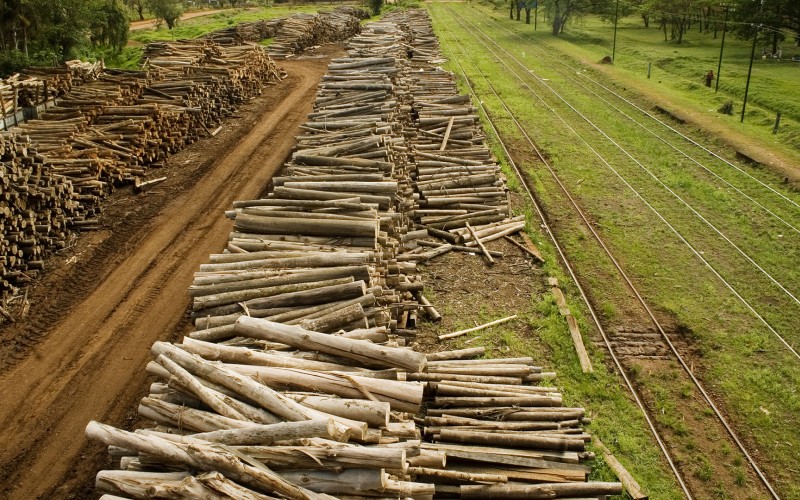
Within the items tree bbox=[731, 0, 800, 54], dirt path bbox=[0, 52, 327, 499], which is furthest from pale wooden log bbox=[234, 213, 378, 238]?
tree bbox=[731, 0, 800, 54]

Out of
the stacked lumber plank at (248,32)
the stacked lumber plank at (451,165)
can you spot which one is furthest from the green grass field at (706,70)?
the stacked lumber plank at (248,32)

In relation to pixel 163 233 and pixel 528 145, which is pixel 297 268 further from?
pixel 528 145

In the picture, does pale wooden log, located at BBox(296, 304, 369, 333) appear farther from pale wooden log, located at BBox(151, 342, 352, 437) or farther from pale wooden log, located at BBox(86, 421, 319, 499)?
pale wooden log, located at BBox(86, 421, 319, 499)

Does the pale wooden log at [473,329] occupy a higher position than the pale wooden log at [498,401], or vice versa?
the pale wooden log at [498,401]

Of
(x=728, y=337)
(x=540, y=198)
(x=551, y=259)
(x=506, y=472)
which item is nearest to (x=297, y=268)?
(x=506, y=472)

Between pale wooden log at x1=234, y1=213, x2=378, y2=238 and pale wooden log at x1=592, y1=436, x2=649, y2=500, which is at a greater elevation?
pale wooden log at x1=234, y1=213, x2=378, y2=238

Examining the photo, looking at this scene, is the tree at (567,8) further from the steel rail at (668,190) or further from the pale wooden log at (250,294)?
the pale wooden log at (250,294)

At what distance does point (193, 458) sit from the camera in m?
6.61

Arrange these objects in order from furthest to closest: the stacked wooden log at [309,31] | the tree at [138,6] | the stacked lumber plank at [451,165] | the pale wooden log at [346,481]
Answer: the tree at [138,6]
the stacked wooden log at [309,31]
the stacked lumber plank at [451,165]
the pale wooden log at [346,481]

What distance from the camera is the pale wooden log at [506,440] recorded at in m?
9.60

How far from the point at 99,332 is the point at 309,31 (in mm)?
42384

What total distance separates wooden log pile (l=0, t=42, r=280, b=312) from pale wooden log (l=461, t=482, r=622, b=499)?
43.3ft

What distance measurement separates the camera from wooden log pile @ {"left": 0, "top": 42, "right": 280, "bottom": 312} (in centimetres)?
1683

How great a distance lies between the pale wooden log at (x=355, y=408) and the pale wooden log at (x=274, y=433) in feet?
1.99
